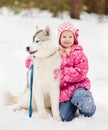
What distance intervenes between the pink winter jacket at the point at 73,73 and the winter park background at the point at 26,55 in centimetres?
26

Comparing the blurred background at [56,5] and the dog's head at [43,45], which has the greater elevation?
the blurred background at [56,5]

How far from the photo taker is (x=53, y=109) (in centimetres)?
386

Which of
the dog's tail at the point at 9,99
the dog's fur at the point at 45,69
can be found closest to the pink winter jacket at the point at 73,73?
the dog's fur at the point at 45,69

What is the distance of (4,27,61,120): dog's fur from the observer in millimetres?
3684

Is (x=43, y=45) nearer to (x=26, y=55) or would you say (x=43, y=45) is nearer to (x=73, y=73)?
(x=73, y=73)

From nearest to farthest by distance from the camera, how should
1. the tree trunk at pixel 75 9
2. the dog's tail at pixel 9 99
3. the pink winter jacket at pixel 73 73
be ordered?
the pink winter jacket at pixel 73 73 < the dog's tail at pixel 9 99 < the tree trunk at pixel 75 9

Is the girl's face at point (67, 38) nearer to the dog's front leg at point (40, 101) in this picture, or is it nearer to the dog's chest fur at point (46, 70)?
the dog's chest fur at point (46, 70)

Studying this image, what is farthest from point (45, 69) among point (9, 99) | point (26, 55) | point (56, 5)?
point (56, 5)

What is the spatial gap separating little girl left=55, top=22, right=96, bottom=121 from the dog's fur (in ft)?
0.24

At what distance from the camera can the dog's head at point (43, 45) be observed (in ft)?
12.0

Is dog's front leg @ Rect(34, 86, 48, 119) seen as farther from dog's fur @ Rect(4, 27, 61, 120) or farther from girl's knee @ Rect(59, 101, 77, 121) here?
girl's knee @ Rect(59, 101, 77, 121)

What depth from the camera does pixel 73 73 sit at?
3.87m

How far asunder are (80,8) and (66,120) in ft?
21.7

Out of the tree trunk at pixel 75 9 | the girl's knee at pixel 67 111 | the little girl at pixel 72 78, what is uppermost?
the tree trunk at pixel 75 9
